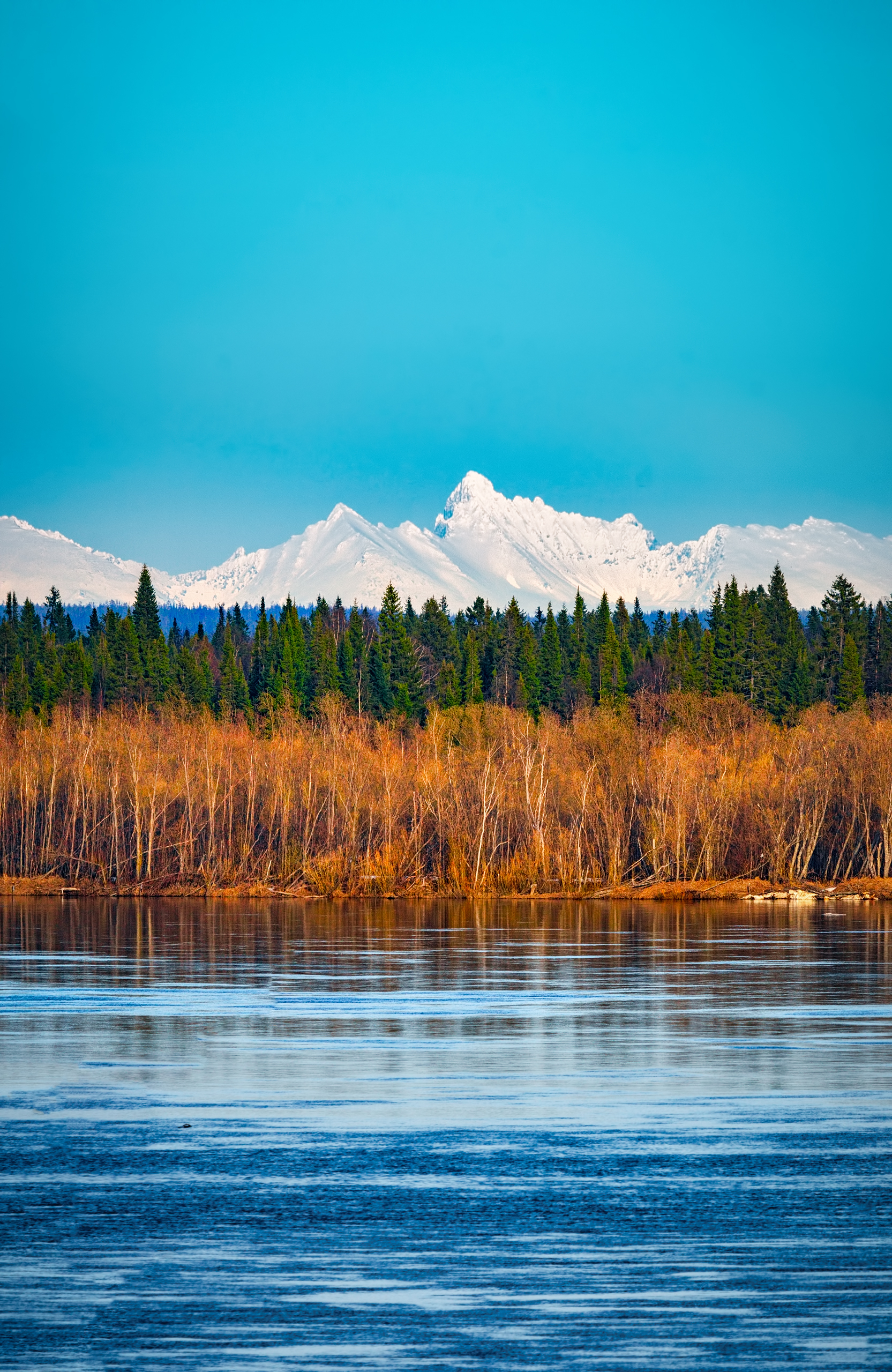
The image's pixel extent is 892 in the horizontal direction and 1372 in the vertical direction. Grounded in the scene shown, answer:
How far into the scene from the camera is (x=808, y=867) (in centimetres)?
7725

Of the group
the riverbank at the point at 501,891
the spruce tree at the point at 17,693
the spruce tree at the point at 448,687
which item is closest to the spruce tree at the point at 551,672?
the spruce tree at the point at 448,687

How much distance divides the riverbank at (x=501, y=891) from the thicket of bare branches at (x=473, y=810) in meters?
0.40

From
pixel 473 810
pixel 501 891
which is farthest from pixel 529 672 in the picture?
pixel 501 891

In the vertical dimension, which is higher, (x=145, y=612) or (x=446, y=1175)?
(x=145, y=612)

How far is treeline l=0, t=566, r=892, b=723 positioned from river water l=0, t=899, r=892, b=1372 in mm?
82262

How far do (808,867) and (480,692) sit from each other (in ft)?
189

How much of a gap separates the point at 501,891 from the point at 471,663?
210 feet

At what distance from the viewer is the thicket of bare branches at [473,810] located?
7456 centimetres

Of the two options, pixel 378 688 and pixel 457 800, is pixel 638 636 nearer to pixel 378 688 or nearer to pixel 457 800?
pixel 378 688

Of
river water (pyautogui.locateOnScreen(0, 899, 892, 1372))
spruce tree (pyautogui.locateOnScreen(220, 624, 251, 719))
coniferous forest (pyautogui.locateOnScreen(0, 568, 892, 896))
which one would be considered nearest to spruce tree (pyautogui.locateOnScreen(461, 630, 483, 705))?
spruce tree (pyautogui.locateOnScreen(220, 624, 251, 719))

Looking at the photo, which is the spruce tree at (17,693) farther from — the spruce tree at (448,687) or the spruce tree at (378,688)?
the spruce tree at (448,687)

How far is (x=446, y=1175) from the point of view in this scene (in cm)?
1692

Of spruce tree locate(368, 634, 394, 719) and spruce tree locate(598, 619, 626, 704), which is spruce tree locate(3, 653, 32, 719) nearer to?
spruce tree locate(368, 634, 394, 719)

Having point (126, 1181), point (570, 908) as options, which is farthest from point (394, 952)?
point (126, 1181)
